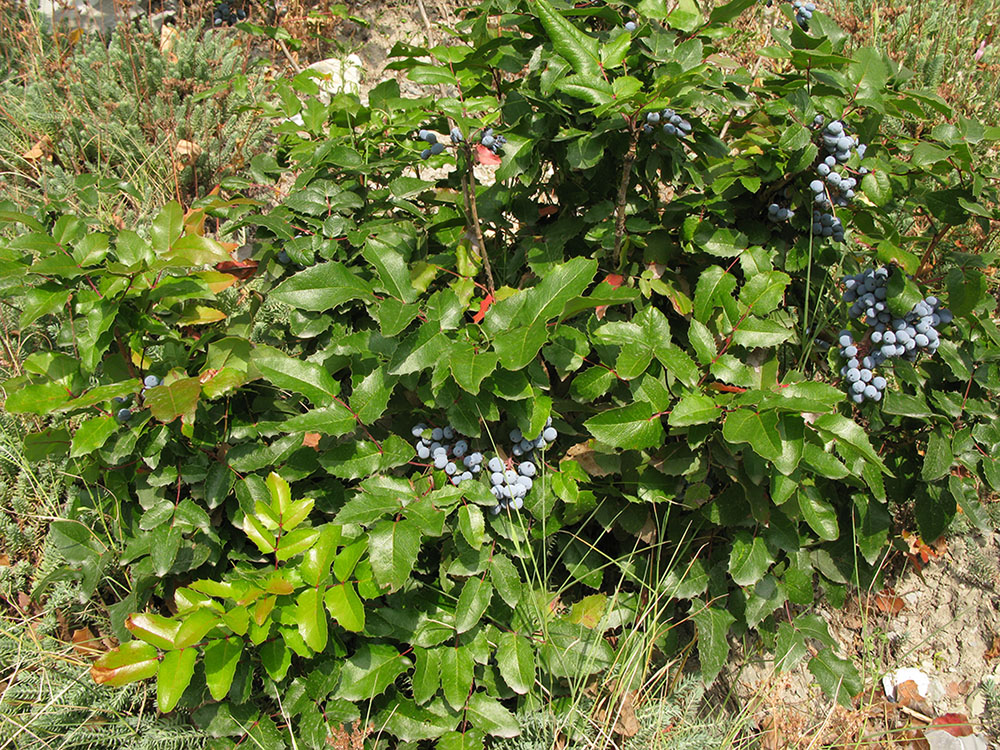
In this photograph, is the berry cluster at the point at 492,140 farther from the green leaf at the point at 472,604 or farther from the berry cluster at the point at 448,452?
the green leaf at the point at 472,604

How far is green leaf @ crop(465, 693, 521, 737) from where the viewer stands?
1585 mm

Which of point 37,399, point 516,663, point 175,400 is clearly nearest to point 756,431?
point 516,663

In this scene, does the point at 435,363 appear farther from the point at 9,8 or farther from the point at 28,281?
the point at 9,8

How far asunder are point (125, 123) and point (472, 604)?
2892mm

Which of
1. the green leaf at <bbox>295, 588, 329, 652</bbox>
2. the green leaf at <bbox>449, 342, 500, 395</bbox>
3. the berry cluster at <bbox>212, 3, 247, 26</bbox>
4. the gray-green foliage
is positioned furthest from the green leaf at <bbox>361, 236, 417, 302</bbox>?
the berry cluster at <bbox>212, 3, 247, 26</bbox>

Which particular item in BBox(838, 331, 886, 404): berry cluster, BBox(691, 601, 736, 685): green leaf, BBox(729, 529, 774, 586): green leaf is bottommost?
BBox(691, 601, 736, 685): green leaf

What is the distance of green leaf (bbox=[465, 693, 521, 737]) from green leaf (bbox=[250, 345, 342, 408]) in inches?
29.2

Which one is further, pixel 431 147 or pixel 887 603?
pixel 887 603

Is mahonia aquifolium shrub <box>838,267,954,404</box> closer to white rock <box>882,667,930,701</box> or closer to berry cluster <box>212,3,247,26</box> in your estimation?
white rock <box>882,667,930,701</box>

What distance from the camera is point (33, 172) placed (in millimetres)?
3164

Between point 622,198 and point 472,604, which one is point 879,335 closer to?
point 622,198

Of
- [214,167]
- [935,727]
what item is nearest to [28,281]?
[214,167]

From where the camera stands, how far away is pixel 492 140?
5.43 ft

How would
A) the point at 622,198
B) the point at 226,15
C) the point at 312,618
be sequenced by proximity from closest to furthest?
the point at 312,618, the point at 622,198, the point at 226,15
